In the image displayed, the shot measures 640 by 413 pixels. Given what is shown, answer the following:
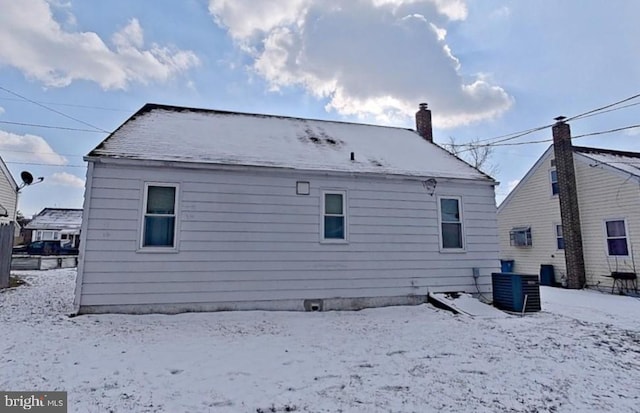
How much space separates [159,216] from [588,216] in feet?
49.5

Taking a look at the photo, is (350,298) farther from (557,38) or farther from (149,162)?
(557,38)

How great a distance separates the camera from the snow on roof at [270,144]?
803 cm

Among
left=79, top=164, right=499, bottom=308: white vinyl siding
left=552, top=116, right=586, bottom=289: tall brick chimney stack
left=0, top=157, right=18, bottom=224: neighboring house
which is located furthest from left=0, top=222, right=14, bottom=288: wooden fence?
left=552, top=116, right=586, bottom=289: tall brick chimney stack

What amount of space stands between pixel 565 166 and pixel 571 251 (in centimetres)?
337

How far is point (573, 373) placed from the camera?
4438mm

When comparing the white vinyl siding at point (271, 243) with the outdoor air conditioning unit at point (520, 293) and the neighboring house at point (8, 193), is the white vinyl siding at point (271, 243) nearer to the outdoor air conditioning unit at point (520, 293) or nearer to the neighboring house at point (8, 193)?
the outdoor air conditioning unit at point (520, 293)

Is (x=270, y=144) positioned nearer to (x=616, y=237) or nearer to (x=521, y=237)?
(x=616, y=237)

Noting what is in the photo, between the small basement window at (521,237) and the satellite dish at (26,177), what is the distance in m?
23.8

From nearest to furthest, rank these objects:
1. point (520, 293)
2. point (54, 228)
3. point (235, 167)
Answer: point (235, 167)
point (520, 293)
point (54, 228)

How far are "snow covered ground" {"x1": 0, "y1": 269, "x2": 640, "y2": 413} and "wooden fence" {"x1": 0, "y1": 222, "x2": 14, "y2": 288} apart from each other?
160 inches

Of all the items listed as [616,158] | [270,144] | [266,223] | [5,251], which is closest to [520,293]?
[266,223]

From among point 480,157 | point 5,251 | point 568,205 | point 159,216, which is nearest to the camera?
point 159,216

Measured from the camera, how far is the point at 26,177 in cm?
1747

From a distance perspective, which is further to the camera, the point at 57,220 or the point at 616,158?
the point at 57,220
